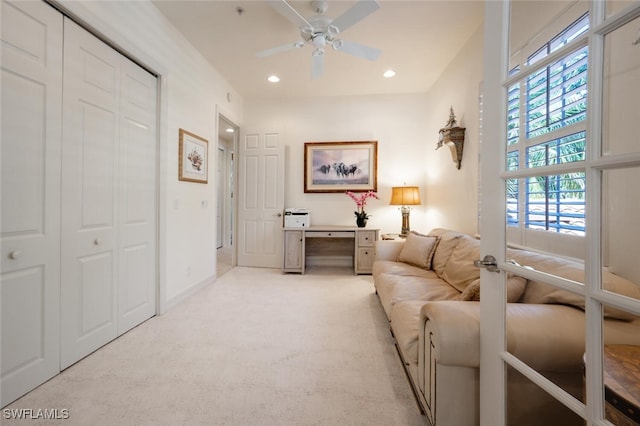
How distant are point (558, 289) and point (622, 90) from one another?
54cm

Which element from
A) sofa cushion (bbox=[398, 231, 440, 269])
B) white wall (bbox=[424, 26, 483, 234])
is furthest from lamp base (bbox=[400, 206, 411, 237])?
sofa cushion (bbox=[398, 231, 440, 269])

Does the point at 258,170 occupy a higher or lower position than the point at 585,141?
higher

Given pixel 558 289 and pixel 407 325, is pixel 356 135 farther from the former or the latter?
pixel 558 289

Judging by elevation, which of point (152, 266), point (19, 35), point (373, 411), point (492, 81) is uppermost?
point (19, 35)

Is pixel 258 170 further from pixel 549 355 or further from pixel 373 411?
pixel 549 355

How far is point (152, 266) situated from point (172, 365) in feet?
3.52

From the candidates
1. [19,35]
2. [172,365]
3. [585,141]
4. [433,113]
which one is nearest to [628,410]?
[585,141]

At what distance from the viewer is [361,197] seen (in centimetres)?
407

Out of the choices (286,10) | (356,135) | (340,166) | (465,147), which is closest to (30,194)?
(286,10)

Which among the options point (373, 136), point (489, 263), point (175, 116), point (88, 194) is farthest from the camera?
point (373, 136)

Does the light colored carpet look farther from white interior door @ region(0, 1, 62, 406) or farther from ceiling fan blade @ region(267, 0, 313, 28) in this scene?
ceiling fan blade @ region(267, 0, 313, 28)

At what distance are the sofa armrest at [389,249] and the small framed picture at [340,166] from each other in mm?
1368

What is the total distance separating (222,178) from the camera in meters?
6.04

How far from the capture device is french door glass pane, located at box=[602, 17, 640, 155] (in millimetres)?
556
